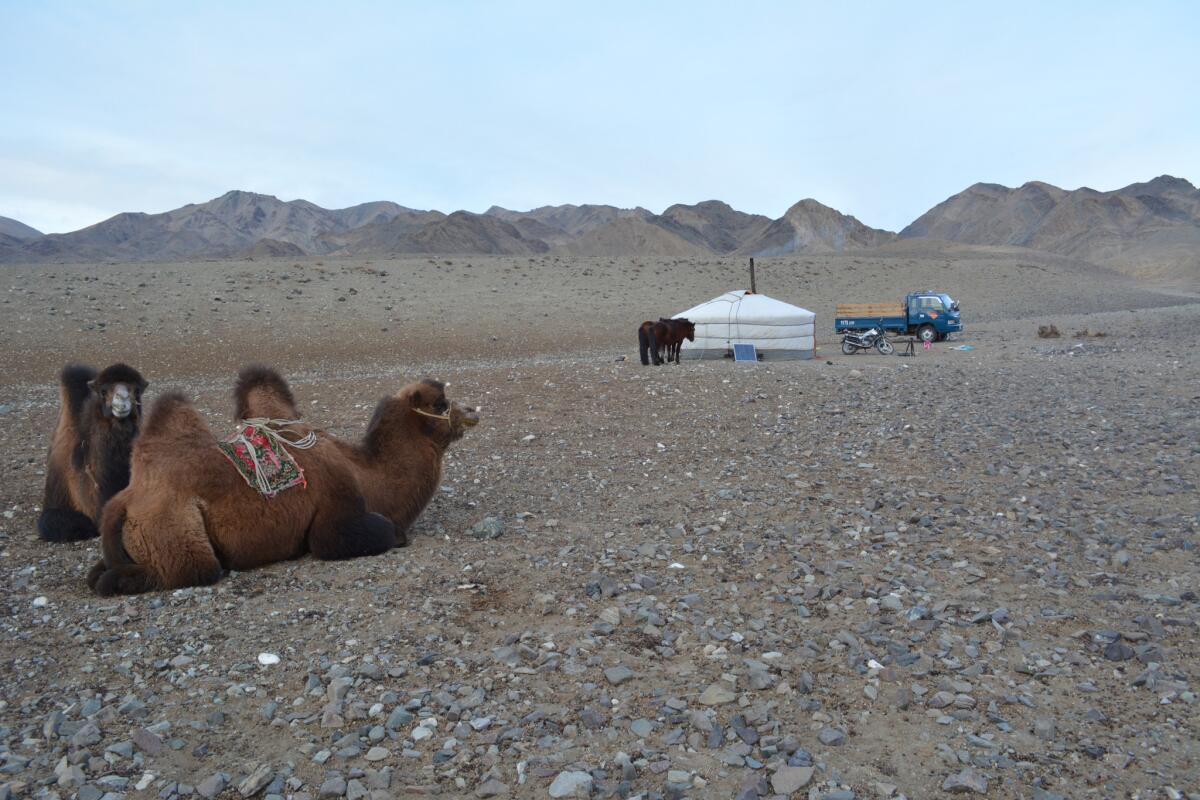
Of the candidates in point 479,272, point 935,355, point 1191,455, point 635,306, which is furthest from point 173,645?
point 479,272

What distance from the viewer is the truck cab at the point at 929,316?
25547mm

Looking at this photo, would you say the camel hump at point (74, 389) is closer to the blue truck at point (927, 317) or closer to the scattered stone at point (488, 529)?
the scattered stone at point (488, 529)

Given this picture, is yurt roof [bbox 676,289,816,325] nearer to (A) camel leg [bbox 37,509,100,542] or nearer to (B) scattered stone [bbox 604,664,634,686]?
(A) camel leg [bbox 37,509,100,542]

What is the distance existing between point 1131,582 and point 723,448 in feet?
15.1

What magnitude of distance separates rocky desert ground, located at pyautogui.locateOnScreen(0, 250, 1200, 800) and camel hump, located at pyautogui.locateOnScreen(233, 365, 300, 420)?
1.32 m

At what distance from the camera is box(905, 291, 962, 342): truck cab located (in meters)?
25.5

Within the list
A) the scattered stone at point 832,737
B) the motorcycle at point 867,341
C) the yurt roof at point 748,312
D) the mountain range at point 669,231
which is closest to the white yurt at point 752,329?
the yurt roof at point 748,312

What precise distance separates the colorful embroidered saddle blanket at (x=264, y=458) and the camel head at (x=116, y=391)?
0.95 m

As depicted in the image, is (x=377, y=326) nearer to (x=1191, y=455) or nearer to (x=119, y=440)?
(x=119, y=440)

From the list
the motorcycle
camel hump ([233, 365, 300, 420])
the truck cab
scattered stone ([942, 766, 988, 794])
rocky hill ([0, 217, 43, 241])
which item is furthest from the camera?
rocky hill ([0, 217, 43, 241])

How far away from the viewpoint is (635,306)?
32.3 metres

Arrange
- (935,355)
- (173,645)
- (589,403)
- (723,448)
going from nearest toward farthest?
(173,645) < (723,448) < (589,403) < (935,355)

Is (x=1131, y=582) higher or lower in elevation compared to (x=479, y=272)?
lower

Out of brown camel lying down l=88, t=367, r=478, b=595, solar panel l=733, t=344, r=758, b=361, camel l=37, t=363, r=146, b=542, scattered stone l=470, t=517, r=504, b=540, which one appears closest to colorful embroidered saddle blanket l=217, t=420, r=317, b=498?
brown camel lying down l=88, t=367, r=478, b=595
